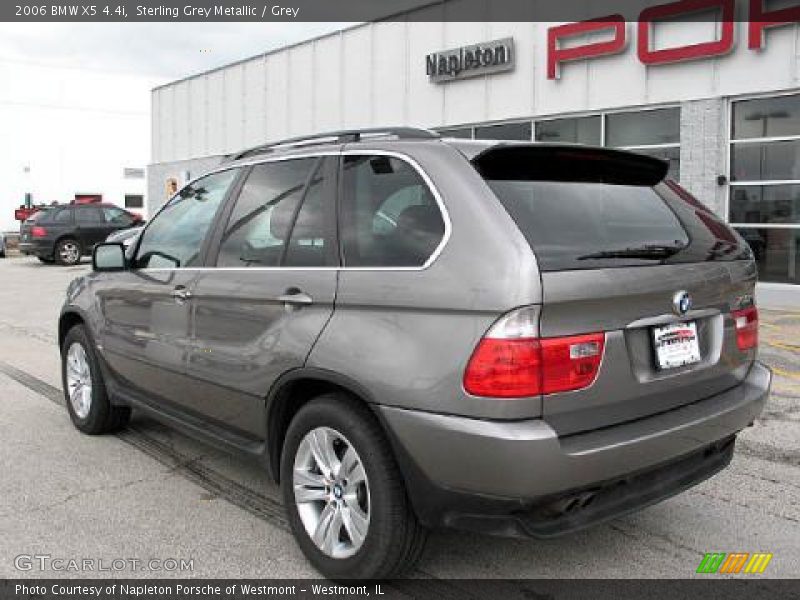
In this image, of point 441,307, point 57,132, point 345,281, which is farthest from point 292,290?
point 57,132

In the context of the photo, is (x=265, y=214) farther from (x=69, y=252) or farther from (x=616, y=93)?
(x=69, y=252)

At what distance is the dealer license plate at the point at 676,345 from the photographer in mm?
2881

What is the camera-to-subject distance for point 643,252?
298 centimetres

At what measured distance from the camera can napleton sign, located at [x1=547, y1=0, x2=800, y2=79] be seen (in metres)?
11.0

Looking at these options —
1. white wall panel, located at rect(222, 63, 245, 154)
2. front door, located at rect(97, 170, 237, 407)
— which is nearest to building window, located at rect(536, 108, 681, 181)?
front door, located at rect(97, 170, 237, 407)

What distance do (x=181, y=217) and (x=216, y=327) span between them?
3.15 ft

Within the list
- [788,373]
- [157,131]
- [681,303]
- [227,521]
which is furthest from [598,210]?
[157,131]

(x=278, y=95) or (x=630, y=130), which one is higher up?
(x=278, y=95)

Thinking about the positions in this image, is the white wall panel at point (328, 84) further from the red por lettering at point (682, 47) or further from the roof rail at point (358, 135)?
the roof rail at point (358, 135)

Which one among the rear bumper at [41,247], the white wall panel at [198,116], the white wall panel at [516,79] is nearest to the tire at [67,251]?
the rear bumper at [41,247]

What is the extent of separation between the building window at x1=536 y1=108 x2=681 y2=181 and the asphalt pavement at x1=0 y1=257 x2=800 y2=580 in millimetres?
7949

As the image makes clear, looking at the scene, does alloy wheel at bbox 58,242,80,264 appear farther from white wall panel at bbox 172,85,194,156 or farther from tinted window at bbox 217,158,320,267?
tinted window at bbox 217,158,320,267

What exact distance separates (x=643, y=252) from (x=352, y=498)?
1460mm

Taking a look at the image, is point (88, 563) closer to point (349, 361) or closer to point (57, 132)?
point (349, 361)
